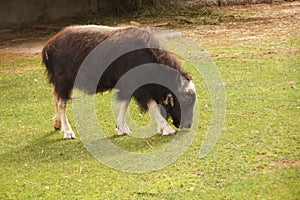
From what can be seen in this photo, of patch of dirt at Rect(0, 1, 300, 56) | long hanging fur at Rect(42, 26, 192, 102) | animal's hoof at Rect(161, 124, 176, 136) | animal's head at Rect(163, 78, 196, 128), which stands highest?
long hanging fur at Rect(42, 26, 192, 102)

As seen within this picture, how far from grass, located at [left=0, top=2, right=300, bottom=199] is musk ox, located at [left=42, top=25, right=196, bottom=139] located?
11.9 inches

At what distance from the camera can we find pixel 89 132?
806cm

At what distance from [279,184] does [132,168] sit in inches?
61.6

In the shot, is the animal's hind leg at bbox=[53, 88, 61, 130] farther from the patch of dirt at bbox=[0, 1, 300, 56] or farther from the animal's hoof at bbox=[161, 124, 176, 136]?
the patch of dirt at bbox=[0, 1, 300, 56]

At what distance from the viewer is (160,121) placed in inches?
302

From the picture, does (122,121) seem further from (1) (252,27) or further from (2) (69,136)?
(1) (252,27)

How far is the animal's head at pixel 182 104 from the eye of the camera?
7.62m

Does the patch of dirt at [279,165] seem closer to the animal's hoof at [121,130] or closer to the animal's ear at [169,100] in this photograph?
the animal's ear at [169,100]

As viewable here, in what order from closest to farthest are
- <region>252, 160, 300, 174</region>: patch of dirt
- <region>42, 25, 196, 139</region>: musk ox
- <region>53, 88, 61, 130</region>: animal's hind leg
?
<region>252, 160, 300, 174</region>: patch of dirt
<region>42, 25, 196, 139</region>: musk ox
<region>53, 88, 61, 130</region>: animal's hind leg

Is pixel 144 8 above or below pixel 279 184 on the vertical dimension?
below

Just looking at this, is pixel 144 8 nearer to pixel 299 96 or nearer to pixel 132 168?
pixel 299 96

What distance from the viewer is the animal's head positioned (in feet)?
25.0

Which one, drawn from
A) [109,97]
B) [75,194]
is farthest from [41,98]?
[75,194]

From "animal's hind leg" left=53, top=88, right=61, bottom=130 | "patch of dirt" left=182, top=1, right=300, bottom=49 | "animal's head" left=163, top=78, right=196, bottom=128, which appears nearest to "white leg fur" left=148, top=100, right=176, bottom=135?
"animal's head" left=163, top=78, right=196, bottom=128
